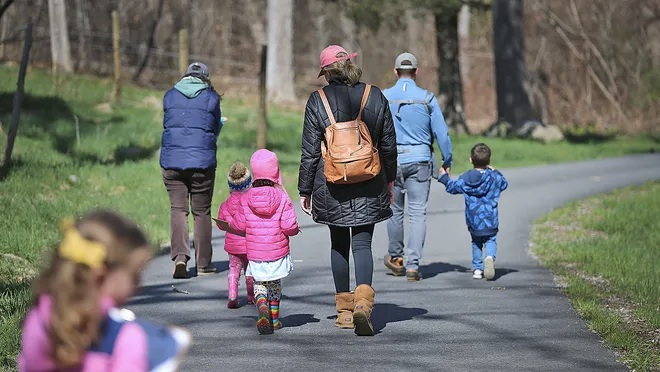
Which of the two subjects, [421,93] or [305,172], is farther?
[421,93]

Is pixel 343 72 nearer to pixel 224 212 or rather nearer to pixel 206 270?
pixel 224 212

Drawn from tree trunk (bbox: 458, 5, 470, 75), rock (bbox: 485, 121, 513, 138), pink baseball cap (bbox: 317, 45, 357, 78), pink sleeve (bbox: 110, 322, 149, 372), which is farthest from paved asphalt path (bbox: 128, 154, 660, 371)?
tree trunk (bbox: 458, 5, 470, 75)

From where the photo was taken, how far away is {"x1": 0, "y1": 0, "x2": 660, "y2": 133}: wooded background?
34719 millimetres

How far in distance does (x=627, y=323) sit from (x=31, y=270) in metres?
4.67

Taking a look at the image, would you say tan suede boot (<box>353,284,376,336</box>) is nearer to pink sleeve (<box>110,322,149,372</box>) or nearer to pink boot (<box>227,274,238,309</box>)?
pink boot (<box>227,274,238,309</box>)

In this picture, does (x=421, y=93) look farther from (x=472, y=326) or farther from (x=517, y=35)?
(x=517, y=35)

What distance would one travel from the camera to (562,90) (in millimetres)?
40344

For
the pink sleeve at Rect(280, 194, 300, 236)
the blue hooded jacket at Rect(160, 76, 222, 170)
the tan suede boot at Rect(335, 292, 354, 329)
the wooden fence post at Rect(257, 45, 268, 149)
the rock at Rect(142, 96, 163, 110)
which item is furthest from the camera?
the rock at Rect(142, 96, 163, 110)

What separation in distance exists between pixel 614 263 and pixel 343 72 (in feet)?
14.1

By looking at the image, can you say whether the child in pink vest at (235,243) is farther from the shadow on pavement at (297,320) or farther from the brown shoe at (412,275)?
the brown shoe at (412,275)

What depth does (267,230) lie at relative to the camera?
7.75m

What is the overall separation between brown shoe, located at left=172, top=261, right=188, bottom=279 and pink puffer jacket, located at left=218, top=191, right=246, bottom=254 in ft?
3.37

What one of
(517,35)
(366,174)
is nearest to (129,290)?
(366,174)

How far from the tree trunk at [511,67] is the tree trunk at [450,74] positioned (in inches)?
44.7
